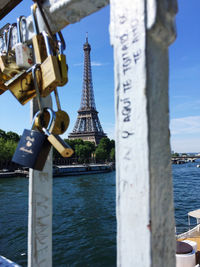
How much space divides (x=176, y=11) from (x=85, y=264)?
6.26 m

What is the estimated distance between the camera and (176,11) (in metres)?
0.57

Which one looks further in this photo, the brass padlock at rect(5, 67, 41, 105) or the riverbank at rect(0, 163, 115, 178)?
the riverbank at rect(0, 163, 115, 178)

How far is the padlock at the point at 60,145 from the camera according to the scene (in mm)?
690

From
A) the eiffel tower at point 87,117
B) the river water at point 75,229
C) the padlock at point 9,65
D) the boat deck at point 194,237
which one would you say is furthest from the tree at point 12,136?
the padlock at point 9,65

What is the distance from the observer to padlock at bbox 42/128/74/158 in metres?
0.69

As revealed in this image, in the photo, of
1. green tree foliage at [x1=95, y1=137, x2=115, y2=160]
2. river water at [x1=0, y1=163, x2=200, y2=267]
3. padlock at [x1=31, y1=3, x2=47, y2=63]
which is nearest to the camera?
padlock at [x1=31, y1=3, x2=47, y2=63]

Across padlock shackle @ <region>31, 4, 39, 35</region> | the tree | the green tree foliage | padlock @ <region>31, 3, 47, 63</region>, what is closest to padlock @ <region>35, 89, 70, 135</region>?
padlock @ <region>31, 3, 47, 63</region>

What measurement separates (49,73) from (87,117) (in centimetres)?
4416

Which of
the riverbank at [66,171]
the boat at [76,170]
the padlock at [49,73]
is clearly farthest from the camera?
the boat at [76,170]

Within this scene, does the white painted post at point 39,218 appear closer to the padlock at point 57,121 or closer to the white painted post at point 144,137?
the padlock at point 57,121

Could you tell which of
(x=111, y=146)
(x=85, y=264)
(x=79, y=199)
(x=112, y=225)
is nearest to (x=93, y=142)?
(x=111, y=146)

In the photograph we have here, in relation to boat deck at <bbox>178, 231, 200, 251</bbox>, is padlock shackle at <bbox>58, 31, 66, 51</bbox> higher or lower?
higher

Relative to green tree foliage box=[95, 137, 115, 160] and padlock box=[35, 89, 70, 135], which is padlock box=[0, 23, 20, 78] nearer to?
padlock box=[35, 89, 70, 135]

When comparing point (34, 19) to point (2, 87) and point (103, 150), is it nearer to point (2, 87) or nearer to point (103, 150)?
point (2, 87)
